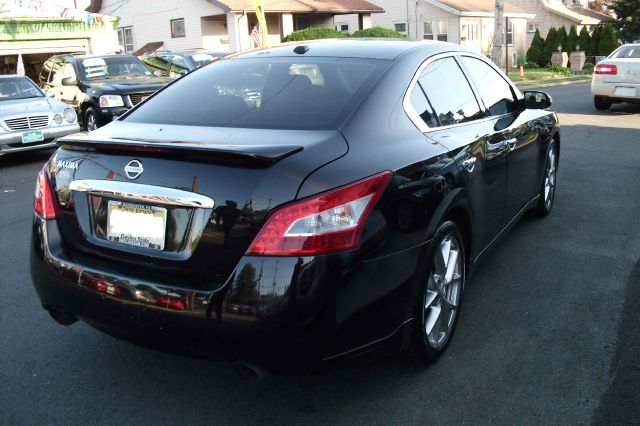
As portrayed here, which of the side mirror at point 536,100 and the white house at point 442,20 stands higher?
the white house at point 442,20

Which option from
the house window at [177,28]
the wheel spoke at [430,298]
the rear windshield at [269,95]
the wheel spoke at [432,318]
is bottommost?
the wheel spoke at [432,318]

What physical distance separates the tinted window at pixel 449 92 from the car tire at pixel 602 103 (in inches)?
480

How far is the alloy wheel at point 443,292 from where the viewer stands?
330cm

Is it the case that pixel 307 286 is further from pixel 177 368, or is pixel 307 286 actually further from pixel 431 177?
pixel 177 368

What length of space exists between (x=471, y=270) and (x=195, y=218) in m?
1.95

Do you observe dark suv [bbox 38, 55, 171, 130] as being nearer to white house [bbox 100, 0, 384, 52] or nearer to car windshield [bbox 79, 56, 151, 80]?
car windshield [bbox 79, 56, 151, 80]

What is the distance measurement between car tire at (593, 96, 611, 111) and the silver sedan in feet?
37.4

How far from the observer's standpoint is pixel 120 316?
2801 mm

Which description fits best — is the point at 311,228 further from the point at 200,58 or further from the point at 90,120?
the point at 200,58

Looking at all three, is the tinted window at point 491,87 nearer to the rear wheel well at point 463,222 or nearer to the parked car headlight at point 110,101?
the rear wheel well at point 463,222

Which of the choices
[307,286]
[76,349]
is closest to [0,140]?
[76,349]

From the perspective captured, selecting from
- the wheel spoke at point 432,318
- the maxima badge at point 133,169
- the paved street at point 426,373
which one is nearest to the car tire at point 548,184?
the paved street at point 426,373

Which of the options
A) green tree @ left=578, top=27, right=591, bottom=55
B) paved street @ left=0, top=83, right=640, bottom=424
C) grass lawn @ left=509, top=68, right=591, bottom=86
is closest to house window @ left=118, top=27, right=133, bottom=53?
grass lawn @ left=509, top=68, right=591, bottom=86

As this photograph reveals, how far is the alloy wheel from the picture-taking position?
10.8 ft
